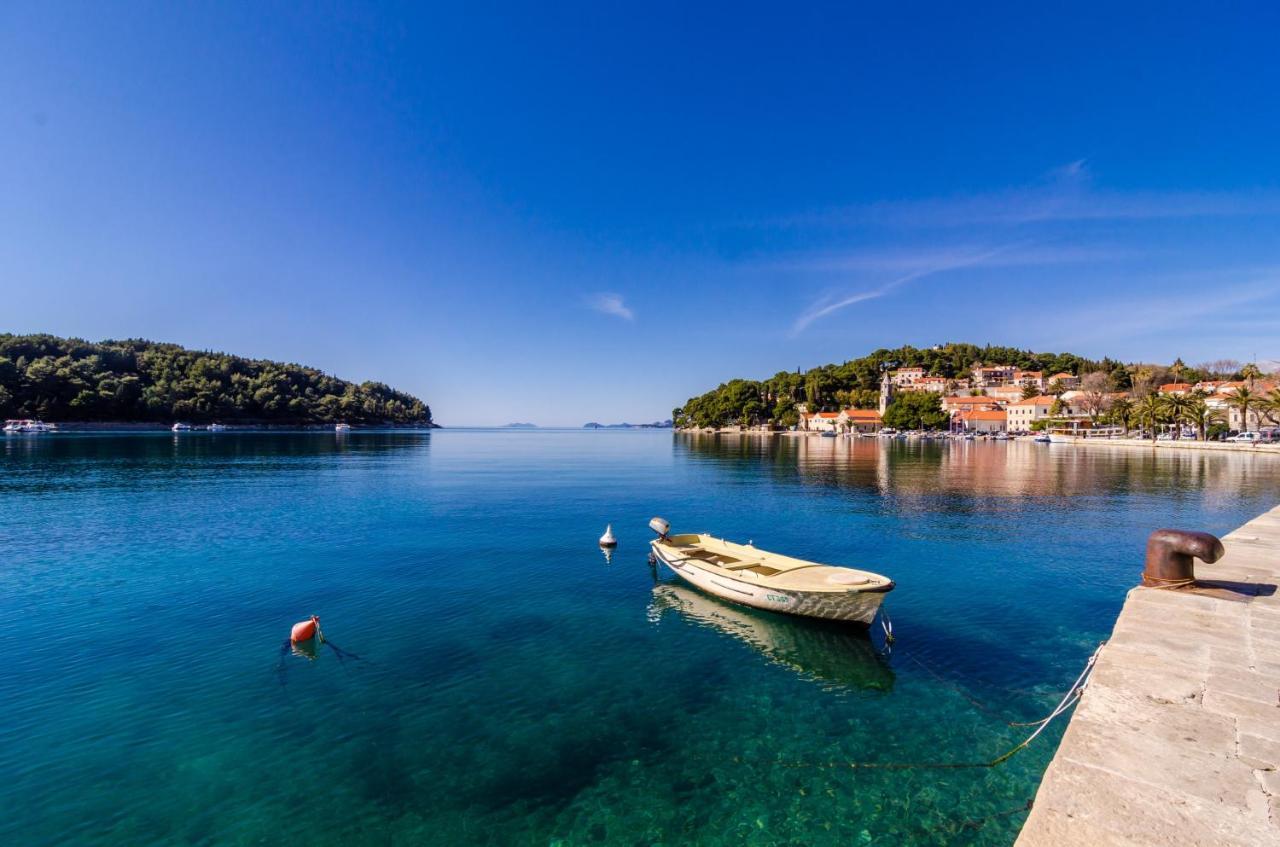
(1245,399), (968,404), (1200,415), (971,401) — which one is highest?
(971,401)

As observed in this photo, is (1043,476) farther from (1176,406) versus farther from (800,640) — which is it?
(1176,406)

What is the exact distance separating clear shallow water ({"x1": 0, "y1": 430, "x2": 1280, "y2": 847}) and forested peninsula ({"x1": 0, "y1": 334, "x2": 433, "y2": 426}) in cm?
16072

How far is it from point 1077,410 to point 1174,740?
602ft

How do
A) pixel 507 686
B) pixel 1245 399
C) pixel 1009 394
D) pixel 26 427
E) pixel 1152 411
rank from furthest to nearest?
pixel 1009 394
pixel 26 427
pixel 1152 411
pixel 1245 399
pixel 507 686

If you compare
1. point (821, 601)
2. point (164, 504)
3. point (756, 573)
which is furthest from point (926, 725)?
point (164, 504)

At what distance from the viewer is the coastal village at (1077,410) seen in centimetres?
10688

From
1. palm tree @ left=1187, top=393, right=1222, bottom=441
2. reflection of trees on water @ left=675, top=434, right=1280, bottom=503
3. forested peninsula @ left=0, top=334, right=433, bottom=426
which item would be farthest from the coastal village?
forested peninsula @ left=0, top=334, right=433, bottom=426

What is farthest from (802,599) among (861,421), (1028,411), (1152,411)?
(1028,411)

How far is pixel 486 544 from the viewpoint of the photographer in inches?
1051

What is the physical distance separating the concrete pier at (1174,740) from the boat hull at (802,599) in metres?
5.76

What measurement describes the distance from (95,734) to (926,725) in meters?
15.8

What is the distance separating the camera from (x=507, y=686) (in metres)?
12.3

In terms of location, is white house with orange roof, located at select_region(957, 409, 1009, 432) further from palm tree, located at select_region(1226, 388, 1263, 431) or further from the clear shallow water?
the clear shallow water

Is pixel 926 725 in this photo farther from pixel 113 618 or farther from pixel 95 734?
pixel 113 618
